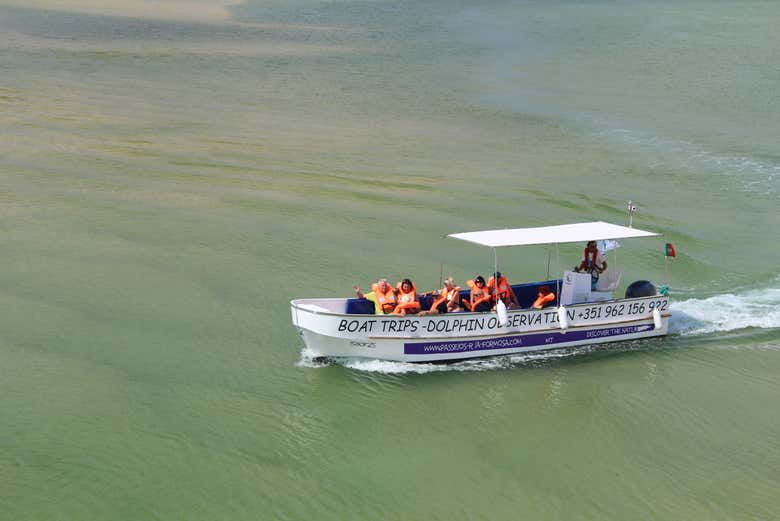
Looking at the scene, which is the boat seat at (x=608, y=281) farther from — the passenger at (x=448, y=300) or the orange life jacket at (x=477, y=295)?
the passenger at (x=448, y=300)

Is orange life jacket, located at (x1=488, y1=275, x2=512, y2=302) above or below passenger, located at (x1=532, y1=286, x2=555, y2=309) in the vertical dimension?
above

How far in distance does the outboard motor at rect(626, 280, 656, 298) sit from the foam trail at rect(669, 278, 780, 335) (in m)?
0.99

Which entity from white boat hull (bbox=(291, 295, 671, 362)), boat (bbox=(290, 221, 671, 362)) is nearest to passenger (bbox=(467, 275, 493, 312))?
boat (bbox=(290, 221, 671, 362))

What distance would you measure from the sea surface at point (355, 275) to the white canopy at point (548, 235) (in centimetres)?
225

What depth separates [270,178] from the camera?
27.4 m

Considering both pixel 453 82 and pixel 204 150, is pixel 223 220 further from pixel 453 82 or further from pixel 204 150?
pixel 453 82

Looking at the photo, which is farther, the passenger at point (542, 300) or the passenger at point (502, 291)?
the passenger at point (542, 300)

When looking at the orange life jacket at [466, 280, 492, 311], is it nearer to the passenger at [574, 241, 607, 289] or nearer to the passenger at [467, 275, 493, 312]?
the passenger at [467, 275, 493, 312]

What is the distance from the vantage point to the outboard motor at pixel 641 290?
18.8m

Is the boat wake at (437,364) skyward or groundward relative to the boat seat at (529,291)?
groundward

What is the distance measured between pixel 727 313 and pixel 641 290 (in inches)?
95.2

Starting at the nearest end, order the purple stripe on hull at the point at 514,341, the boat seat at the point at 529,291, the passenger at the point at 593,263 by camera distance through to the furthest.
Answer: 1. the purple stripe on hull at the point at 514,341
2. the boat seat at the point at 529,291
3. the passenger at the point at 593,263

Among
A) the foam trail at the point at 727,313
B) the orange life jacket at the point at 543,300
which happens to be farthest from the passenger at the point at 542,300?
the foam trail at the point at 727,313

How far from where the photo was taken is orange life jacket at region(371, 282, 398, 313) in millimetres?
16844
